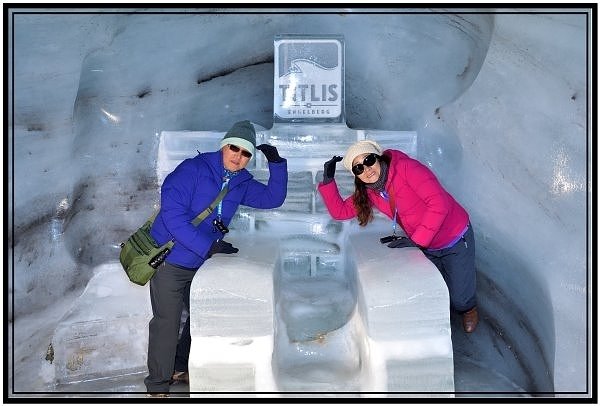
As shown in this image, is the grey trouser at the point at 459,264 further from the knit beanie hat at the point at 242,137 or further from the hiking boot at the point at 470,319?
the knit beanie hat at the point at 242,137

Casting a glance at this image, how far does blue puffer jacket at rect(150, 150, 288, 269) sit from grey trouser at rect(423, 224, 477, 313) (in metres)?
0.87

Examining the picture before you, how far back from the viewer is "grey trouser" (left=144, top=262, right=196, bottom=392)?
2494mm

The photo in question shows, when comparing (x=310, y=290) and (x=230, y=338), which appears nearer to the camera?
(x=230, y=338)

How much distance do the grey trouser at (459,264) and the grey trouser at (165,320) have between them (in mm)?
1050

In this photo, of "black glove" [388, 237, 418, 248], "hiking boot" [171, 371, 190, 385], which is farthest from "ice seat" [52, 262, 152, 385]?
"black glove" [388, 237, 418, 248]

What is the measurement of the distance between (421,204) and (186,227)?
93 centimetres

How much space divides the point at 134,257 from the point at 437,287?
1.18 meters

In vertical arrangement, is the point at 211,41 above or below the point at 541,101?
above

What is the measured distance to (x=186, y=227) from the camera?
2383 millimetres

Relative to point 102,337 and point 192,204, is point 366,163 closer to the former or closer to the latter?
point 192,204

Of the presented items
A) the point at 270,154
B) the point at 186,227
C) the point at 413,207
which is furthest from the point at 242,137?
the point at 413,207

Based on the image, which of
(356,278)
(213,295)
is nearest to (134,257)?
(213,295)

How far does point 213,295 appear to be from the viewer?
7.61ft

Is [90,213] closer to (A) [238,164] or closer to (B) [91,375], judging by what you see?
(B) [91,375]
